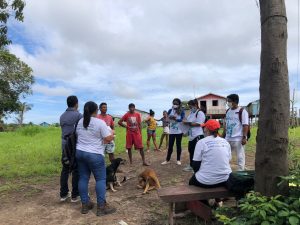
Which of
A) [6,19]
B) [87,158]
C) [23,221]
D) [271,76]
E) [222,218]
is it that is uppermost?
[6,19]

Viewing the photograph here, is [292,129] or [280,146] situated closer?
[280,146]

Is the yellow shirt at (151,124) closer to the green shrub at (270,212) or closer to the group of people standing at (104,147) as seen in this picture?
the group of people standing at (104,147)

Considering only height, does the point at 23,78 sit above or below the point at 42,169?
above

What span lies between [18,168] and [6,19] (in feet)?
14.8

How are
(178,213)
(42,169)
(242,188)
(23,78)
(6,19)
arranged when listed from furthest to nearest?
(23,78) < (42,169) < (6,19) < (178,213) < (242,188)

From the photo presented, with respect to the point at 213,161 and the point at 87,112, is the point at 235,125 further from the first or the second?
the point at 87,112

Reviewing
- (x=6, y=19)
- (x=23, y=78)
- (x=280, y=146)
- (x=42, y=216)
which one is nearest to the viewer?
(x=280, y=146)

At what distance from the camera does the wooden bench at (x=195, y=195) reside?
A: 4.74m

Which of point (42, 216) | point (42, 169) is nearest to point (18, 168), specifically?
point (42, 169)

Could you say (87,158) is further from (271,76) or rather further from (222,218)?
(271,76)

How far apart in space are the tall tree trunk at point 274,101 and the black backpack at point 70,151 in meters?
3.13

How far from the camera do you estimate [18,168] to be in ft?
35.0

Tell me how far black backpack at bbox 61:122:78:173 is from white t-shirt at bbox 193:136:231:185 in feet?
6.81

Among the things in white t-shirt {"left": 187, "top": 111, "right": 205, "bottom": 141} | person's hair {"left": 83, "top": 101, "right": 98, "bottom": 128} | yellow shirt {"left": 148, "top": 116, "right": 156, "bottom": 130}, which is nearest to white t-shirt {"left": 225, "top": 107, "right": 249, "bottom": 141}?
white t-shirt {"left": 187, "top": 111, "right": 205, "bottom": 141}
